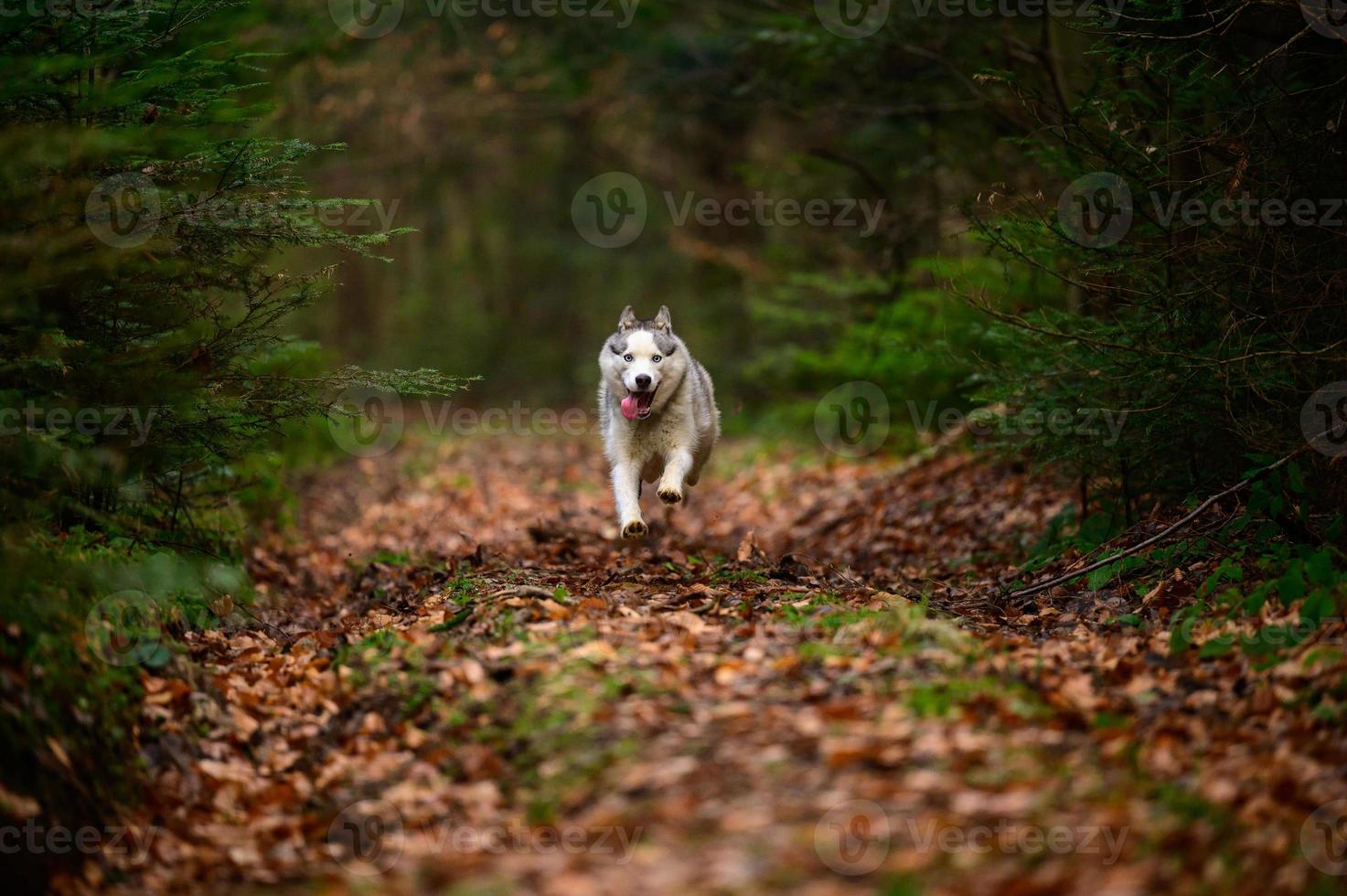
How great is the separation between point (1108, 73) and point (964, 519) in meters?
A: 4.31

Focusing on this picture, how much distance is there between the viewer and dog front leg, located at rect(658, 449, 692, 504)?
8.02 metres

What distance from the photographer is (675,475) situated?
8.33m

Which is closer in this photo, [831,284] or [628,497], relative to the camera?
[628,497]

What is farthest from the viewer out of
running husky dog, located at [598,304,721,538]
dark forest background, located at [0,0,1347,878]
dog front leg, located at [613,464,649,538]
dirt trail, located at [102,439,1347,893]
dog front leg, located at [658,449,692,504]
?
running husky dog, located at [598,304,721,538]

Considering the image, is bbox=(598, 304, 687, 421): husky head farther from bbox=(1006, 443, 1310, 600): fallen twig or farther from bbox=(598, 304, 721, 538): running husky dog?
bbox=(1006, 443, 1310, 600): fallen twig

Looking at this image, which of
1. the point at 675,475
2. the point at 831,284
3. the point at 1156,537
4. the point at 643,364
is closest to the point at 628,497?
the point at 675,475

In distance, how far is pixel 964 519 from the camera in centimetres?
1055

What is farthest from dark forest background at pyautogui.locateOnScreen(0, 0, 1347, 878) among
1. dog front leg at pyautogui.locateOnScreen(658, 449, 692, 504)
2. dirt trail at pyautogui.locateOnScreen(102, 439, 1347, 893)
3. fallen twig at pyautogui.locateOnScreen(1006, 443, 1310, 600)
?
dog front leg at pyautogui.locateOnScreen(658, 449, 692, 504)

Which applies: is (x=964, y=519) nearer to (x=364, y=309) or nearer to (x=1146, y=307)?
(x=1146, y=307)

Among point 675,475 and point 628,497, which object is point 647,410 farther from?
point 628,497

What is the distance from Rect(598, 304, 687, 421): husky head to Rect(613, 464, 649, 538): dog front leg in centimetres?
44

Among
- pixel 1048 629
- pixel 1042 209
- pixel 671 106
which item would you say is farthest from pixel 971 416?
pixel 671 106

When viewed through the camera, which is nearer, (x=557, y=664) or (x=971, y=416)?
(x=557, y=664)

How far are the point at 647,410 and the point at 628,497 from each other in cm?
77
